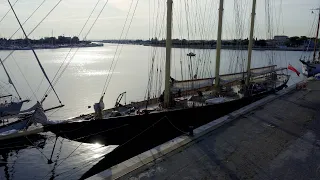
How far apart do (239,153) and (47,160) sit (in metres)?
11.6

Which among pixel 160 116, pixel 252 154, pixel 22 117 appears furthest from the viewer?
pixel 22 117

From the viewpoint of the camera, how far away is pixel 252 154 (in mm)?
9117

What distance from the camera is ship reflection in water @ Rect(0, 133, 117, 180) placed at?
44.7ft

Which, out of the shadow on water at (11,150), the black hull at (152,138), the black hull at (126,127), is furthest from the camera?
the black hull at (152,138)

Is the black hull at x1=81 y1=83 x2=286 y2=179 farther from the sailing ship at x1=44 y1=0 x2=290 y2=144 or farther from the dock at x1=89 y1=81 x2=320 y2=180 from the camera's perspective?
the dock at x1=89 y1=81 x2=320 y2=180

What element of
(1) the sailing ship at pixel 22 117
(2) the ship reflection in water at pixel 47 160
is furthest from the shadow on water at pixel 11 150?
(1) the sailing ship at pixel 22 117

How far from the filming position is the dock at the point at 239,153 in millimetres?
7652

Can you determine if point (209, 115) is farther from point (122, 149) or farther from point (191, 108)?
point (122, 149)

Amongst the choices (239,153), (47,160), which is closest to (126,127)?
(47,160)

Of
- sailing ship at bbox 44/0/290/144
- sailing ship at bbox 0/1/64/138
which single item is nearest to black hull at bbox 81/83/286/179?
sailing ship at bbox 44/0/290/144

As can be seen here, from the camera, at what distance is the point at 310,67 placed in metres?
53.5

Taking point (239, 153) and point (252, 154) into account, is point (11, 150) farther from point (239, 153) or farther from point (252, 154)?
point (252, 154)

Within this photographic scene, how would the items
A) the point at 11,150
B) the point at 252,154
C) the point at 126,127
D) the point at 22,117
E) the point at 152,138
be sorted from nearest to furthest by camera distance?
the point at 252,154
the point at 126,127
the point at 152,138
the point at 11,150
the point at 22,117

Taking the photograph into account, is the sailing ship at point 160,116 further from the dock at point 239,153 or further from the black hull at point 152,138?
the dock at point 239,153
